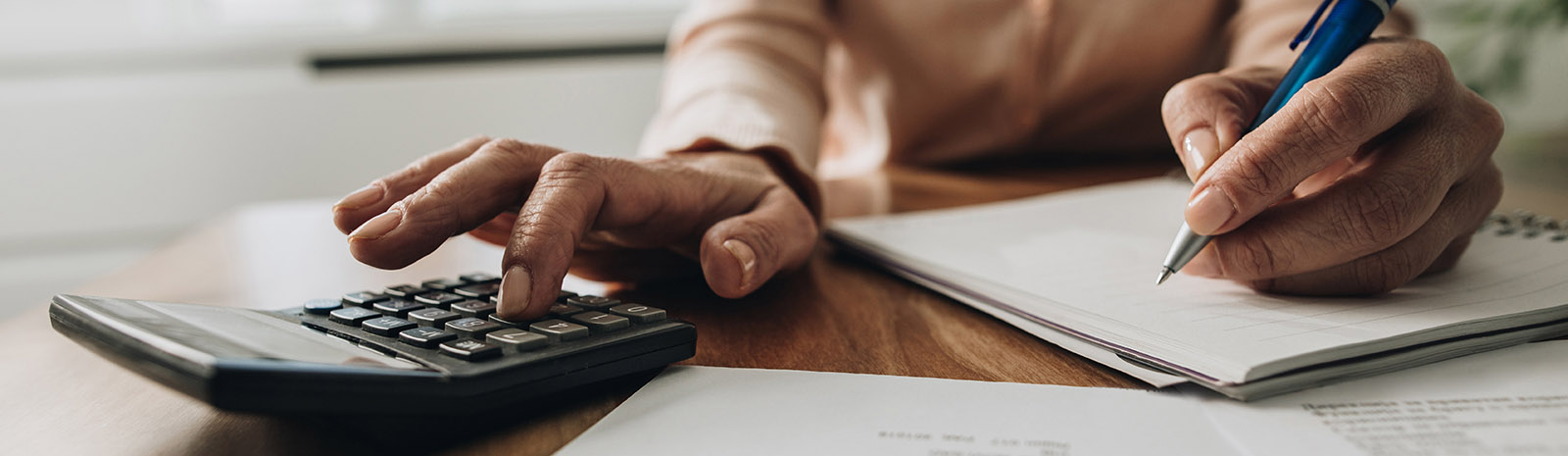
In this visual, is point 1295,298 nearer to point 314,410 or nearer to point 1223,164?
point 1223,164

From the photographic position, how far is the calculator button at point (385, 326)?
0.32 m

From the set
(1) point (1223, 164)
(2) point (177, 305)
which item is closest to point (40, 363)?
(2) point (177, 305)

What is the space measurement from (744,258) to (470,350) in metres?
0.16

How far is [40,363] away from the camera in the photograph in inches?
15.0

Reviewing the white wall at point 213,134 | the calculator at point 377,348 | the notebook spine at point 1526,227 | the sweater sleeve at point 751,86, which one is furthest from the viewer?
the white wall at point 213,134

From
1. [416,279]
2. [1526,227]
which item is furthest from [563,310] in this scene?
[1526,227]

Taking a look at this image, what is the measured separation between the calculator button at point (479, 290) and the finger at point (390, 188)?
6 cm

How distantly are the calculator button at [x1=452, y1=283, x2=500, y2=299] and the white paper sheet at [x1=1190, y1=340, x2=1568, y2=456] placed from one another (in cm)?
28

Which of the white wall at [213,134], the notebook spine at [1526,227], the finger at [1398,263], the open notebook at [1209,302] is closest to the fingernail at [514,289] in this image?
the open notebook at [1209,302]

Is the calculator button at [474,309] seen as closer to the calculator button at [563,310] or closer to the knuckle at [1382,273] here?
the calculator button at [563,310]

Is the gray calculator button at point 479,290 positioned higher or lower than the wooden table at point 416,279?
higher

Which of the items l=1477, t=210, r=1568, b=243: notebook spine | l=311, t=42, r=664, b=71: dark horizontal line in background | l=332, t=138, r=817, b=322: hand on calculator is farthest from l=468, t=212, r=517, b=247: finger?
l=311, t=42, r=664, b=71: dark horizontal line in background

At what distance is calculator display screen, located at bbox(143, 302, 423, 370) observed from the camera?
0.26 m

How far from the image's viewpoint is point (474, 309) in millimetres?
354
